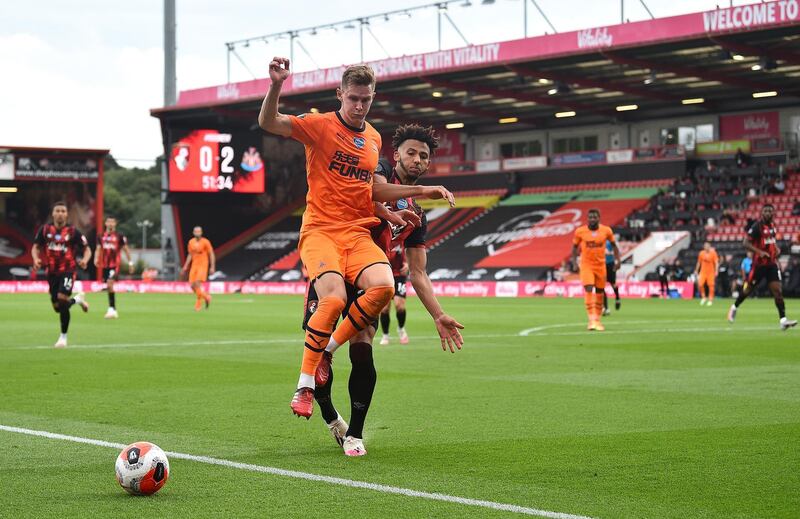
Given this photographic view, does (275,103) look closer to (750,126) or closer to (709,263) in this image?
(709,263)

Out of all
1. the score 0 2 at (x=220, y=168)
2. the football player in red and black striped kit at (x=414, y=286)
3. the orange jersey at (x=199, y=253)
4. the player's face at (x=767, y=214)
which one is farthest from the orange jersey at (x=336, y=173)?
the score 0 2 at (x=220, y=168)

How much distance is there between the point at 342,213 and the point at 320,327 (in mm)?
787

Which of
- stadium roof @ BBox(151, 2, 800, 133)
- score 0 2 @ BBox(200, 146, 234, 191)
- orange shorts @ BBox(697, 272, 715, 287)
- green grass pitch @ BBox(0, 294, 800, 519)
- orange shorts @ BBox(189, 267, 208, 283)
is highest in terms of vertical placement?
stadium roof @ BBox(151, 2, 800, 133)

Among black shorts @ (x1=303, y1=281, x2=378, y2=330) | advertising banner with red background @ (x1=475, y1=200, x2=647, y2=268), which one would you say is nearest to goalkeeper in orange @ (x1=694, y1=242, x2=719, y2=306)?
advertising banner with red background @ (x1=475, y1=200, x2=647, y2=268)

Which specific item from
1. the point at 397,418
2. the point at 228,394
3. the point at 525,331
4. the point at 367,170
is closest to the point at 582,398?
the point at 397,418

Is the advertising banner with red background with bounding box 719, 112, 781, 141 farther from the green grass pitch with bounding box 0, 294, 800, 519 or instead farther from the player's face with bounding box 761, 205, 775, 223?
the green grass pitch with bounding box 0, 294, 800, 519

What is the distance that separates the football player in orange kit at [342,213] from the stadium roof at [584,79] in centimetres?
3628

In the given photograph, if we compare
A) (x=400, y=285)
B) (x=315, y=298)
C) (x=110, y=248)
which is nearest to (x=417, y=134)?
(x=315, y=298)

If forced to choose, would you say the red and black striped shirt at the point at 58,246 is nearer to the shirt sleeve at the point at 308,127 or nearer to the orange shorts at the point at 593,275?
the orange shorts at the point at 593,275

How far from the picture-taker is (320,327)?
752cm

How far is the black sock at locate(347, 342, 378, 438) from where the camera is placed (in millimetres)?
7730

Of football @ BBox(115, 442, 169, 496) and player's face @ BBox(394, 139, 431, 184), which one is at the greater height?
player's face @ BBox(394, 139, 431, 184)

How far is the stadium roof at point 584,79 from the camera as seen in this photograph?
44.8 meters

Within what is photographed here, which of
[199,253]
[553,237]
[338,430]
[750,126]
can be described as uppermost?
[750,126]
